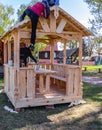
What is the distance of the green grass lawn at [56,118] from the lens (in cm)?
576

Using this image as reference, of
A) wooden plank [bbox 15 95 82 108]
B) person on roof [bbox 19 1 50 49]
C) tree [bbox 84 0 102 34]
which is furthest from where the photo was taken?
tree [bbox 84 0 102 34]

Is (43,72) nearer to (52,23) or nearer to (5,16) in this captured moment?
(52,23)

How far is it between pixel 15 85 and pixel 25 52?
1.96m

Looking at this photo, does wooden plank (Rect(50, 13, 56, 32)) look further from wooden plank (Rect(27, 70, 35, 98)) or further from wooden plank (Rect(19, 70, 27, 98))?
wooden plank (Rect(19, 70, 27, 98))

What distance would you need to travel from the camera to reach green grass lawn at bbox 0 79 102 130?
5.76 meters

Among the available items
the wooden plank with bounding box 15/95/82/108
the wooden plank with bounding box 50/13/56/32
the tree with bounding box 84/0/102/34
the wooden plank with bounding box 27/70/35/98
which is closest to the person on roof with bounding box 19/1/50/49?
the wooden plank with bounding box 50/13/56/32

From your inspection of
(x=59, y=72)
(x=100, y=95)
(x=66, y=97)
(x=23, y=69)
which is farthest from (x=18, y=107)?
(x=100, y=95)

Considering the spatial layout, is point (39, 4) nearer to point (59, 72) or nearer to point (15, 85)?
point (15, 85)

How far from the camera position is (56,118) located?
644 cm

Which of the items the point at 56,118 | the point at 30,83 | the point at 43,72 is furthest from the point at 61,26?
the point at 56,118

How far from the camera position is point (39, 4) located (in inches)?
280

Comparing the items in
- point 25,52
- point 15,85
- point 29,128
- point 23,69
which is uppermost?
point 25,52

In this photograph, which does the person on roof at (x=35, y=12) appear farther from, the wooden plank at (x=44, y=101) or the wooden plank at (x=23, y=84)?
the wooden plank at (x=44, y=101)

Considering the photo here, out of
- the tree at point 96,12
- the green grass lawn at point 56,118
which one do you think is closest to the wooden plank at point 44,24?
the green grass lawn at point 56,118
